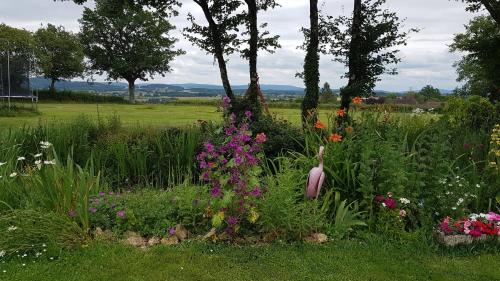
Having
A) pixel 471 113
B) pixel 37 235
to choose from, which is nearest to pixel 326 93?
pixel 471 113

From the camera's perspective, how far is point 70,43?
51.4 metres

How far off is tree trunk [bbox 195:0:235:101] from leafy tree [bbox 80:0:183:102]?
129ft

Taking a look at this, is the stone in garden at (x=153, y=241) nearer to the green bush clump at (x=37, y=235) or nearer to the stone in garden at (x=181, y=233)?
the stone in garden at (x=181, y=233)

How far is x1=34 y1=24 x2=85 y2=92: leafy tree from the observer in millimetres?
51062

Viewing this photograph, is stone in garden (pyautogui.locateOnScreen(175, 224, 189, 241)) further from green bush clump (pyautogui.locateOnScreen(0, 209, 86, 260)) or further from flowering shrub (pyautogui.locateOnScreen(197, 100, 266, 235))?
green bush clump (pyautogui.locateOnScreen(0, 209, 86, 260))

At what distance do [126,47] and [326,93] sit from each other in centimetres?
4491

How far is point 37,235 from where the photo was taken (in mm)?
3752

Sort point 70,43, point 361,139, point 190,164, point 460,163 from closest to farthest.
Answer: point 361,139
point 460,163
point 190,164
point 70,43

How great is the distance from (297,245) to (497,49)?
12.7 m

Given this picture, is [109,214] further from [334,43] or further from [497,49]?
[497,49]

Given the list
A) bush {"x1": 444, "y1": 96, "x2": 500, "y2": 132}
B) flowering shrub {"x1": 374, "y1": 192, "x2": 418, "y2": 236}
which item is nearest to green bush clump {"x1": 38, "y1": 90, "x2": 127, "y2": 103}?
bush {"x1": 444, "y1": 96, "x2": 500, "y2": 132}

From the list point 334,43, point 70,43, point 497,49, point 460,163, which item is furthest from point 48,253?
point 70,43

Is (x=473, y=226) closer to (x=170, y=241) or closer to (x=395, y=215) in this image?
(x=395, y=215)

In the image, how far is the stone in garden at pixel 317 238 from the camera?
4047 mm
